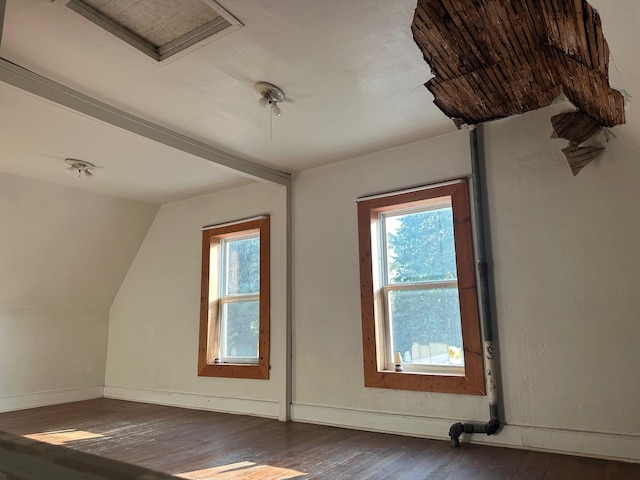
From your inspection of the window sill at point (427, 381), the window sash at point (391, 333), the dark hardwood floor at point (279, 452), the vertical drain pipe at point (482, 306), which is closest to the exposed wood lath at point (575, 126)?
the vertical drain pipe at point (482, 306)

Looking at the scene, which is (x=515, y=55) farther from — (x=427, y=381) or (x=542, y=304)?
(x=427, y=381)

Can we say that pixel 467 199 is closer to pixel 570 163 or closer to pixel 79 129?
pixel 570 163

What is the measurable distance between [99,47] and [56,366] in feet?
16.0

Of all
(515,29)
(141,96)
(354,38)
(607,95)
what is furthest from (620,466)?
(141,96)

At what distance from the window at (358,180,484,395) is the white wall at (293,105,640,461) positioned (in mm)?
131

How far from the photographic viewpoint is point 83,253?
5.93 metres

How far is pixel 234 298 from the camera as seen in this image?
5.47 meters

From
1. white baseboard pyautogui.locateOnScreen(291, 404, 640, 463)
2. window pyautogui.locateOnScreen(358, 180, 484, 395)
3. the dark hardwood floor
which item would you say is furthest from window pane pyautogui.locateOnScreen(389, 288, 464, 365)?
the dark hardwood floor

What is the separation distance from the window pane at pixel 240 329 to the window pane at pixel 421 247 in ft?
5.95

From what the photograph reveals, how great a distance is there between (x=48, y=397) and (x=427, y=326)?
4994 mm

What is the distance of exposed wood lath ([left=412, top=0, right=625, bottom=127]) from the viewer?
2.20m

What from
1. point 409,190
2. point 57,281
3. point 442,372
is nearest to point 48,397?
point 57,281

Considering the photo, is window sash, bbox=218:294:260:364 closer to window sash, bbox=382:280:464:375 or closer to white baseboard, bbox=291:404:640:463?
white baseboard, bbox=291:404:640:463

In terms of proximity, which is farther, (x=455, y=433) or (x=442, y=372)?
(x=442, y=372)
